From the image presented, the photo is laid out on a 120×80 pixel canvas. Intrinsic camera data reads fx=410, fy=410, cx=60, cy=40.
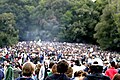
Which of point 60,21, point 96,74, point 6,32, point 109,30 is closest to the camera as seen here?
point 96,74

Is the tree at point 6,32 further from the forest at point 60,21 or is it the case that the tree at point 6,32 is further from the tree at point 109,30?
the tree at point 109,30

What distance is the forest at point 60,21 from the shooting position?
182ft

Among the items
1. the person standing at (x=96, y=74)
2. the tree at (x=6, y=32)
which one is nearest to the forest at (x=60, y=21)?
the tree at (x=6, y=32)

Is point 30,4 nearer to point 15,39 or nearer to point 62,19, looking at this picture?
point 62,19

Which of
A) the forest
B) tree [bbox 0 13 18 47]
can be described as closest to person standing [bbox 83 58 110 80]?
tree [bbox 0 13 18 47]

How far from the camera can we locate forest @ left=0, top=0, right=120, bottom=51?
5544cm

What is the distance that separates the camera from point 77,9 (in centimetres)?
7738

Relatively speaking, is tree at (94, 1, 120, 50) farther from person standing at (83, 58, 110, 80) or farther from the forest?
person standing at (83, 58, 110, 80)

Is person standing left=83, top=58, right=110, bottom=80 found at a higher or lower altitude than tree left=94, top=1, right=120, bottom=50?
lower

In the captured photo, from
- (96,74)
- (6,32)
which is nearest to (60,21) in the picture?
(6,32)

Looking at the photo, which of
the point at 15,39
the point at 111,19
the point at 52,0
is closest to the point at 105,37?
the point at 111,19

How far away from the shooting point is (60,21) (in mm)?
79625

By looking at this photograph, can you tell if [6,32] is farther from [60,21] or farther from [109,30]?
[60,21]

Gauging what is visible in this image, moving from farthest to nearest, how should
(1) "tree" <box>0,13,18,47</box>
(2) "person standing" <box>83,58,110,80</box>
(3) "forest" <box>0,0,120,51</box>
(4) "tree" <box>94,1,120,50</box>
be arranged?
(3) "forest" <box>0,0,120,51</box> → (1) "tree" <box>0,13,18,47</box> → (4) "tree" <box>94,1,120,50</box> → (2) "person standing" <box>83,58,110,80</box>
